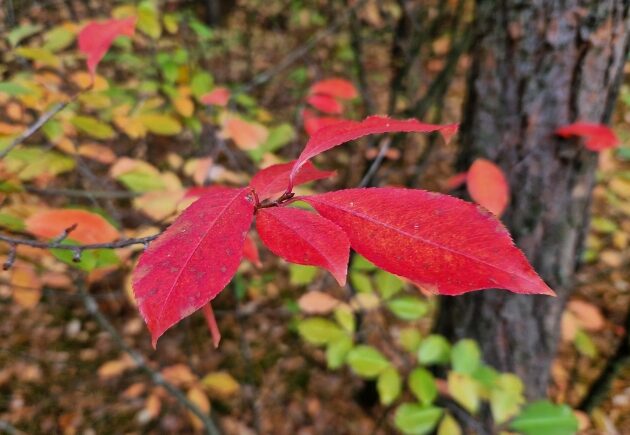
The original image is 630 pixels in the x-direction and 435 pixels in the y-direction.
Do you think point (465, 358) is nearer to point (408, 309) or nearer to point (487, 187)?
point (408, 309)

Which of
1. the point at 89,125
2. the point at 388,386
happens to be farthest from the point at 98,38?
the point at 388,386

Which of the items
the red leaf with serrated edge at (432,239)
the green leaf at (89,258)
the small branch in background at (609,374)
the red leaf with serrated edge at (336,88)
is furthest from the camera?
the small branch in background at (609,374)

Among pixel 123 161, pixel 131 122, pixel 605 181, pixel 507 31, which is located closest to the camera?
pixel 507 31

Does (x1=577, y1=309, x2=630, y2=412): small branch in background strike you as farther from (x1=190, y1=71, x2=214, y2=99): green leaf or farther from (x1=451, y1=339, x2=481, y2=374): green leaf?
(x1=190, y1=71, x2=214, y2=99): green leaf

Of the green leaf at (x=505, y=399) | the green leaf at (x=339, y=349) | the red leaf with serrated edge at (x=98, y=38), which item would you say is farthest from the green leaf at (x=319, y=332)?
Result: the red leaf with serrated edge at (x=98, y=38)

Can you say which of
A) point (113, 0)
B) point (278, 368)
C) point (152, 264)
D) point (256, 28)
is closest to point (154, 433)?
point (278, 368)

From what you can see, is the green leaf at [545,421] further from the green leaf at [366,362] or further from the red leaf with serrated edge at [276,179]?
the red leaf with serrated edge at [276,179]

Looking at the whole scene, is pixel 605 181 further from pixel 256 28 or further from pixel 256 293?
pixel 256 28
